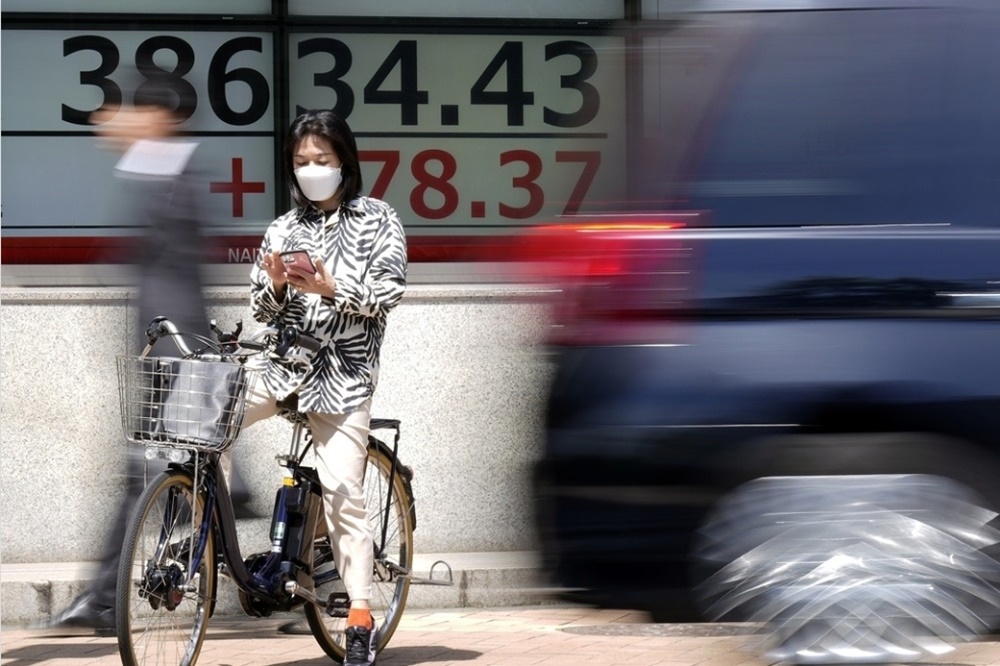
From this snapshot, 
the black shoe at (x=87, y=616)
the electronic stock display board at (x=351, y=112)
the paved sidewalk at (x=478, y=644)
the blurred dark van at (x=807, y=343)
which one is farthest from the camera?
the electronic stock display board at (x=351, y=112)

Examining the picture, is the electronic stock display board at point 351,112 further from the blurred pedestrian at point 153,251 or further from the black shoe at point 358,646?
the black shoe at point 358,646

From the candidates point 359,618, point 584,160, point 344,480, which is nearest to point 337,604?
point 359,618

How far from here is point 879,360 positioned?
366cm

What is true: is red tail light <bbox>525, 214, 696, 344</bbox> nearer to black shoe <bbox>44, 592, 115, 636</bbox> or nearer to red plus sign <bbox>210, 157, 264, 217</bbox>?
black shoe <bbox>44, 592, 115, 636</bbox>

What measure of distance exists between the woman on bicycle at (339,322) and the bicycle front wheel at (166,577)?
1.15 feet

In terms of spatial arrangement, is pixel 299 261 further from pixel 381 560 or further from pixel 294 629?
pixel 294 629

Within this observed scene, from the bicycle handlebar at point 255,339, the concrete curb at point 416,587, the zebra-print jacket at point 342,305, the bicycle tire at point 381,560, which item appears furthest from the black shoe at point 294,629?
the bicycle handlebar at point 255,339

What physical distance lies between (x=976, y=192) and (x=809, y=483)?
0.77 metres

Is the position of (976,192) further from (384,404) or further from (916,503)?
(384,404)

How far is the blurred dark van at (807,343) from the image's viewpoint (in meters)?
3.67

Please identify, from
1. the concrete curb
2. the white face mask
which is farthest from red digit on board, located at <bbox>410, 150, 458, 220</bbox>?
the white face mask

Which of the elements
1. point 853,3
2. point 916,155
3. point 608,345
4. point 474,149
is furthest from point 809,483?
point 474,149

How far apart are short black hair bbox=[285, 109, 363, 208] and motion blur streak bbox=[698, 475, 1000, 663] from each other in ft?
6.84

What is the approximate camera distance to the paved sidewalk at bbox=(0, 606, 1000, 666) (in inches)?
226
